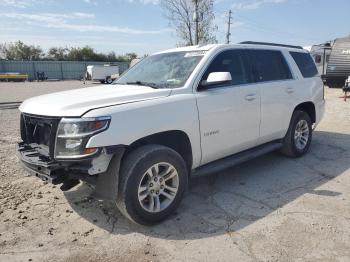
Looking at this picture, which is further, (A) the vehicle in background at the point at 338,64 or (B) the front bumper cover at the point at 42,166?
(A) the vehicle in background at the point at 338,64

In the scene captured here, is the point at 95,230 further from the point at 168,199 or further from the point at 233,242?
the point at 233,242

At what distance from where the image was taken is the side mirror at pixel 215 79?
403 centimetres

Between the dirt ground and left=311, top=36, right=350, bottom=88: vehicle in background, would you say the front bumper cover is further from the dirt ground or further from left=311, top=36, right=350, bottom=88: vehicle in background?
left=311, top=36, right=350, bottom=88: vehicle in background

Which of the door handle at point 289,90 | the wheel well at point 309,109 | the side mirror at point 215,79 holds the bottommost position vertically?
the wheel well at point 309,109

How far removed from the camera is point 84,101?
355cm

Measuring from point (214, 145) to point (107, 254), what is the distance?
5.93 feet

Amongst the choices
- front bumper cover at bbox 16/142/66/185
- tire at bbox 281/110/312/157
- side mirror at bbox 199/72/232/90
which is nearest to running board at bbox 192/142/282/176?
tire at bbox 281/110/312/157

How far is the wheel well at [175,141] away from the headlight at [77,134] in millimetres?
637

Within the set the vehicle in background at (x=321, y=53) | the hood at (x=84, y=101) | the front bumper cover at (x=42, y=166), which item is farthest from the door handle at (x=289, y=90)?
the vehicle in background at (x=321, y=53)

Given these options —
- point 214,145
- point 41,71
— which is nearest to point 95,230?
point 214,145

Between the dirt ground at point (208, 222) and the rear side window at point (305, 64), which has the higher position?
the rear side window at point (305, 64)

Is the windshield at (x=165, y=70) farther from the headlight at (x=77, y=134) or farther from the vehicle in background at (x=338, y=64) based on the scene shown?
the vehicle in background at (x=338, y=64)

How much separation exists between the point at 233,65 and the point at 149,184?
81.4 inches

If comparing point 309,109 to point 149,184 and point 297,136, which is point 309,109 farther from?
point 149,184
